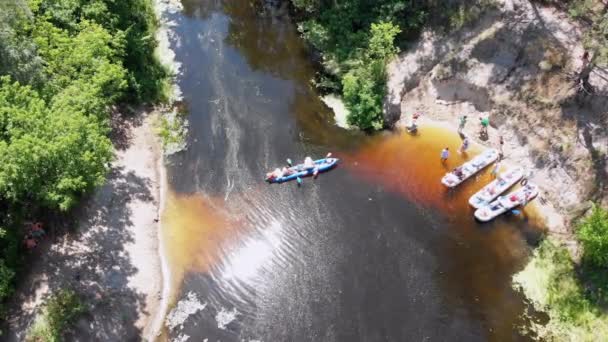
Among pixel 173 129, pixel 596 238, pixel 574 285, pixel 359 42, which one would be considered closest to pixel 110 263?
pixel 173 129

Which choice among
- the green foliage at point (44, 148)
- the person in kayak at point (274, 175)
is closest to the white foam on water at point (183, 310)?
the green foliage at point (44, 148)

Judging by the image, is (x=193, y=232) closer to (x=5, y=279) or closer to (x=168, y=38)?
(x=5, y=279)

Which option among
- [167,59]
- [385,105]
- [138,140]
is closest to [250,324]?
[138,140]

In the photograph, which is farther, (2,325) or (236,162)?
(236,162)

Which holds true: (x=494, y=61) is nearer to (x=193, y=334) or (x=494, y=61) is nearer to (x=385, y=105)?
(x=385, y=105)

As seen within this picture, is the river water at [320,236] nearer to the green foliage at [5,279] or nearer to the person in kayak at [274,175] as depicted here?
the person in kayak at [274,175]

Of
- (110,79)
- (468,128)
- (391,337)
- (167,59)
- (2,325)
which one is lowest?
(391,337)
